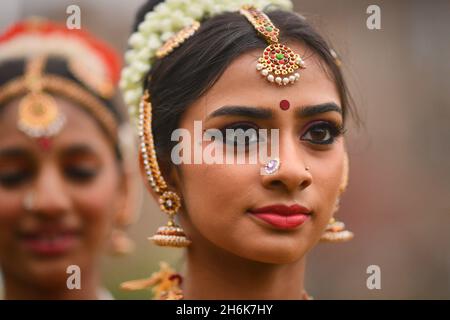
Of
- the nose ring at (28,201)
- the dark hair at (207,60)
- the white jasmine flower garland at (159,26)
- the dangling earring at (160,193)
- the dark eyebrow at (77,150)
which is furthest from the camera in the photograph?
the dark eyebrow at (77,150)

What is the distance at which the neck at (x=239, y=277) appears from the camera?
3.05 metres

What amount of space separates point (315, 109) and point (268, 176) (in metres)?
0.36

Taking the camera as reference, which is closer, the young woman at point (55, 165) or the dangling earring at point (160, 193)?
the dangling earring at point (160, 193)

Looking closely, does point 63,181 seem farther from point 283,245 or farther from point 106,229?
point 283,245

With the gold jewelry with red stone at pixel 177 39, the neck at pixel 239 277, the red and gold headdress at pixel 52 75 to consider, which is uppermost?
the red and gold headdress at pixel 52 75

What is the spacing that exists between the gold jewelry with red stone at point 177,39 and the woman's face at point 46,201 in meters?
1.24

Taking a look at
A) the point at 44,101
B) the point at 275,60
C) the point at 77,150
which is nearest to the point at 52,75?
the point at 44,101

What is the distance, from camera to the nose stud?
108 inches

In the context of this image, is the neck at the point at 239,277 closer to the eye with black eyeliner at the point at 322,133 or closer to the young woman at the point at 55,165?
the eye with black eyeliner at the point at 322,133

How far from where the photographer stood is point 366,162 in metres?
6.66

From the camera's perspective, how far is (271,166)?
2.76m

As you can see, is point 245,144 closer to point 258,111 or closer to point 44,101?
point 258,111

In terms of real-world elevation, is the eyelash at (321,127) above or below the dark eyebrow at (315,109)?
below

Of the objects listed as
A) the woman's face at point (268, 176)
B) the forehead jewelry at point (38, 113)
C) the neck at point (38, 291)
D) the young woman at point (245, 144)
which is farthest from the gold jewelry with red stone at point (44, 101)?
the woman's face at point (268, 176)
